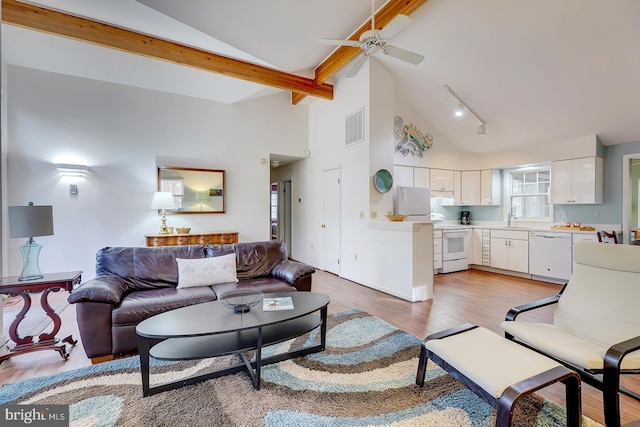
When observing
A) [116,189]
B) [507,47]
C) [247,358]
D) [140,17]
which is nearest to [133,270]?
[247,358]

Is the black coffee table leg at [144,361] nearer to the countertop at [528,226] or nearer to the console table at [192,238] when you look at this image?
the console table at [192,238]

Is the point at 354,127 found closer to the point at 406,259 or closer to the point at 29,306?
the point at 406,259

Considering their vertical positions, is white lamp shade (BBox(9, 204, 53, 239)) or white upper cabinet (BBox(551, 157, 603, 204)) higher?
white upper cabinet (BBox(551, 157, 603, 204))

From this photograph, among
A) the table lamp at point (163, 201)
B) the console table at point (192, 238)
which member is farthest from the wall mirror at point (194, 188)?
the console table at point (192, 238)

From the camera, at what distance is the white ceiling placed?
320cm

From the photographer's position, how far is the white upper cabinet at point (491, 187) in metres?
6.09

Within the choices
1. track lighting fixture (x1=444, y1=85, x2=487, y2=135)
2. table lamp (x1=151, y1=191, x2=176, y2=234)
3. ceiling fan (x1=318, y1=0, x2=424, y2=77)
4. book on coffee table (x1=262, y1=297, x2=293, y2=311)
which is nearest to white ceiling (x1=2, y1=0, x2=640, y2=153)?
track lighting fixture (x1=444, y1=85, x2=487, y2=135)

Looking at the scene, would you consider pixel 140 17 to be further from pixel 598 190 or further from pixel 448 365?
pixel 598 190

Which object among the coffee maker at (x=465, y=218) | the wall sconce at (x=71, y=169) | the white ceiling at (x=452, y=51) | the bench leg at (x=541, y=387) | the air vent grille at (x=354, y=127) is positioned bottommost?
the bench leg at (x=541, y=387)

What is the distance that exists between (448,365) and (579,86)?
14.1 ft

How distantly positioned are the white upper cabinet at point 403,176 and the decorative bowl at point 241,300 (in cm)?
374

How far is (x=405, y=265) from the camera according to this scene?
3.91 m

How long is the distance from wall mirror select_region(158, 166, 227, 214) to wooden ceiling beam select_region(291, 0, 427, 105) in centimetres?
237

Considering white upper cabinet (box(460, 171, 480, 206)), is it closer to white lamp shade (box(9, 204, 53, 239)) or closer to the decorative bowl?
the decorative bowl
